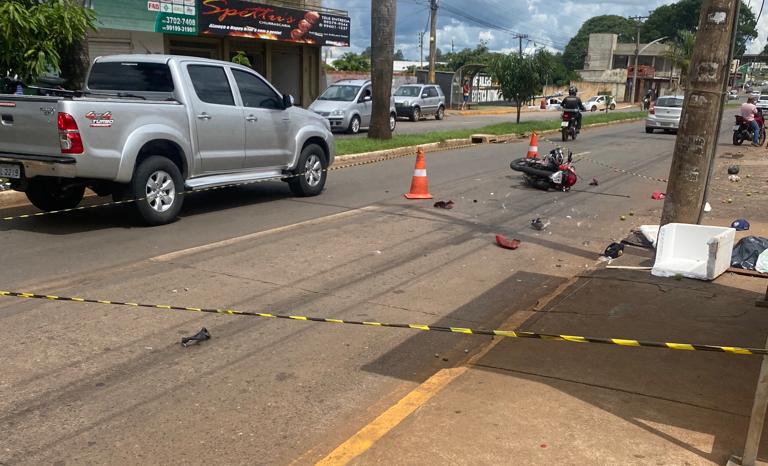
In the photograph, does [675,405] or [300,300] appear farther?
[300,300]

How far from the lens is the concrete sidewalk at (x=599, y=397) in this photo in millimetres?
3354

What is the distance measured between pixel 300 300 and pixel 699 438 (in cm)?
342

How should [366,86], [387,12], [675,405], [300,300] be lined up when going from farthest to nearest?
[366,86] < [387,12] < [300,300] < [675,405]

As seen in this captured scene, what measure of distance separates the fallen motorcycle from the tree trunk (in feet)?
24.2

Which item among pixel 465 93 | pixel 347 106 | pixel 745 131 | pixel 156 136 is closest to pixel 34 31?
pixel 156 136

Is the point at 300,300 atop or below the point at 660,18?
below

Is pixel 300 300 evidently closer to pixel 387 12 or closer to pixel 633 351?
pixel 633 351

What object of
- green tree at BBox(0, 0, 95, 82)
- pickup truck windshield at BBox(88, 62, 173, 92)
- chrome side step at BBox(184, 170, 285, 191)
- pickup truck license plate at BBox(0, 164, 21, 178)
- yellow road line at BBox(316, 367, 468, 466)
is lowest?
yellow road line at BBox(316, 367, 468, 466)

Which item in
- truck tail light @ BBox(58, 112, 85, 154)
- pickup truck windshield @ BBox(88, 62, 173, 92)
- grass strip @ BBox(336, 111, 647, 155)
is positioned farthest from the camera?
grass strip @ BBox(336, 111, 647, 155)

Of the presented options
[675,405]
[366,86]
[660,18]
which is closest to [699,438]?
[675,405]

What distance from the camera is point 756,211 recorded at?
10547mm

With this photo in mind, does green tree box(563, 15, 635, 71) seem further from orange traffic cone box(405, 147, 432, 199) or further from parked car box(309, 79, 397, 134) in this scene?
orange traffic cone box(405, 147, 432, 199)

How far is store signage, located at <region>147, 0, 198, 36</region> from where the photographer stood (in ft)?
77.7

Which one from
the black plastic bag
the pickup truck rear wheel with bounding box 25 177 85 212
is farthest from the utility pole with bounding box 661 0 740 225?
the pickup truck rear wheel with bounding box 25 177 85 212
